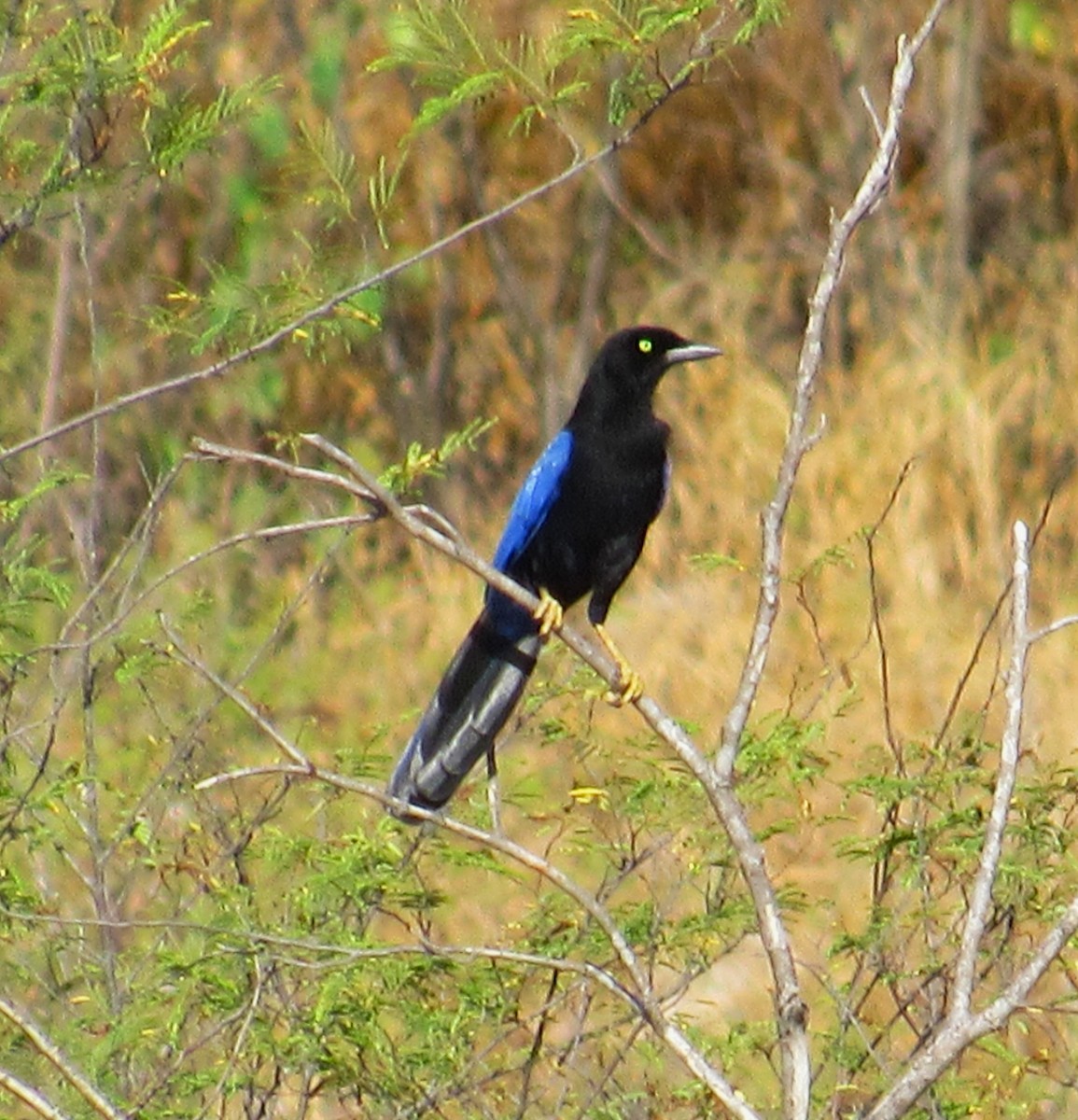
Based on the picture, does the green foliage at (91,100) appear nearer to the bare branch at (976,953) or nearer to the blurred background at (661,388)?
the blurred background at (661,388)

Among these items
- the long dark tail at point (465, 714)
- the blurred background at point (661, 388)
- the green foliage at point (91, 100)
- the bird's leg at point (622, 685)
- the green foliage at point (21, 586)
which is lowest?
the blurred background at point (661, 388)

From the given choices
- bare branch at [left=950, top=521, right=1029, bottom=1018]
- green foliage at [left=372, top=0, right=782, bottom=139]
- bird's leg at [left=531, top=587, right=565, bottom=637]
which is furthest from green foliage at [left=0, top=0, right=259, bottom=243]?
bare branch at [left=950, top=521, right=1029, bottom=1018]

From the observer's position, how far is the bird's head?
5375 millimetres

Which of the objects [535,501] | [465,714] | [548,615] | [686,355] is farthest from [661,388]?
[548,615]

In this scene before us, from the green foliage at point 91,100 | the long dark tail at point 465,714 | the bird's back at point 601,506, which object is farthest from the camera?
the bird's back at point 601,506

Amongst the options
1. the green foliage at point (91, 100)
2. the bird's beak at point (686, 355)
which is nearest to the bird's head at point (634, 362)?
the bird's beak at point (686, 355)

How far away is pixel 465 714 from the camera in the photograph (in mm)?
4703

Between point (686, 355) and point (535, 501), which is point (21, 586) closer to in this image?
point (535, 501)

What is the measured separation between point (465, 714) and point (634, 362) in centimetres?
112

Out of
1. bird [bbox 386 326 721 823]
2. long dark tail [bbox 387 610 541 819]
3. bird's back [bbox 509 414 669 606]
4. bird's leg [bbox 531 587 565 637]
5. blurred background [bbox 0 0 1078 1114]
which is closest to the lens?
bird's leg [bbox 531 587 565 637]

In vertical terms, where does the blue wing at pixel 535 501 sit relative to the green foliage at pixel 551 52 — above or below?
below

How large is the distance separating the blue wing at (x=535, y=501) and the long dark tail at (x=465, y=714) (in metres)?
0.45

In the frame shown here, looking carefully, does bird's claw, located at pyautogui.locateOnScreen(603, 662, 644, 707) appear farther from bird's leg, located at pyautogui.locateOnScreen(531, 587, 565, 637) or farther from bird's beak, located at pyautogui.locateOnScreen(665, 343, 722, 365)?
bird's beak, located at pyautogui.locateOnScreen(665, 343, 722, 365)

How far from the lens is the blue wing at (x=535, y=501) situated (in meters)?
5.25
